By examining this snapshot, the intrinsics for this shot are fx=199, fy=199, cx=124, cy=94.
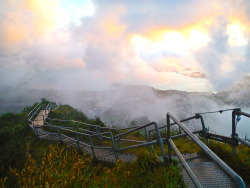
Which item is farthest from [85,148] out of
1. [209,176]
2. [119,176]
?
[209,176]

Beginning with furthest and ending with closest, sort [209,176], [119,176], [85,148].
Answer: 1. [85,148]
2. [119,176]
3. [209,176]

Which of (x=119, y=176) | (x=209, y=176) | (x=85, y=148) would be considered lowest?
(x=85, y=148)

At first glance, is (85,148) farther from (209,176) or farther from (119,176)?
(209,176)

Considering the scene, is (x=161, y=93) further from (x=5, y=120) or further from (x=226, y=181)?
(x=226, y=181)

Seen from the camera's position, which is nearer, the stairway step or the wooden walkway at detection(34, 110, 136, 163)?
the stairway step

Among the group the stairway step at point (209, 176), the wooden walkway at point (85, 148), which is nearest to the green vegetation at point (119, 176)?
the stairway step at point (209, 176)

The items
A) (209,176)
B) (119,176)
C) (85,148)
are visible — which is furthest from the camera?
(85,148)

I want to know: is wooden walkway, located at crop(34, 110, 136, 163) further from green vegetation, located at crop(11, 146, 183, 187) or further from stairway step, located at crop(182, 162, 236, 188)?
stairway step, located at crop(182, 162, 236, 188)

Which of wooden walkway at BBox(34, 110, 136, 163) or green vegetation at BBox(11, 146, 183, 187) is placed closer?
green vegetation at BBox(11, 146, 183, 187)

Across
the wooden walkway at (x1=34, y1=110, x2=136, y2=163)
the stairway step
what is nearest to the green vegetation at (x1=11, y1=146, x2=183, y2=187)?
the stairway step

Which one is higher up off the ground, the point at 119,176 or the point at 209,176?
the point at 209,176

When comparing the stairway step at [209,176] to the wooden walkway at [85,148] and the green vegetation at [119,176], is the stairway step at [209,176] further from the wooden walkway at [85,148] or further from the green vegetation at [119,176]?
the wooden walkway at [85,148]

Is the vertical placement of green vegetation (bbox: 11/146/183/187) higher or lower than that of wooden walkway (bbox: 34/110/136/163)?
higher

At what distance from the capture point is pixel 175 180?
9.65 feet
